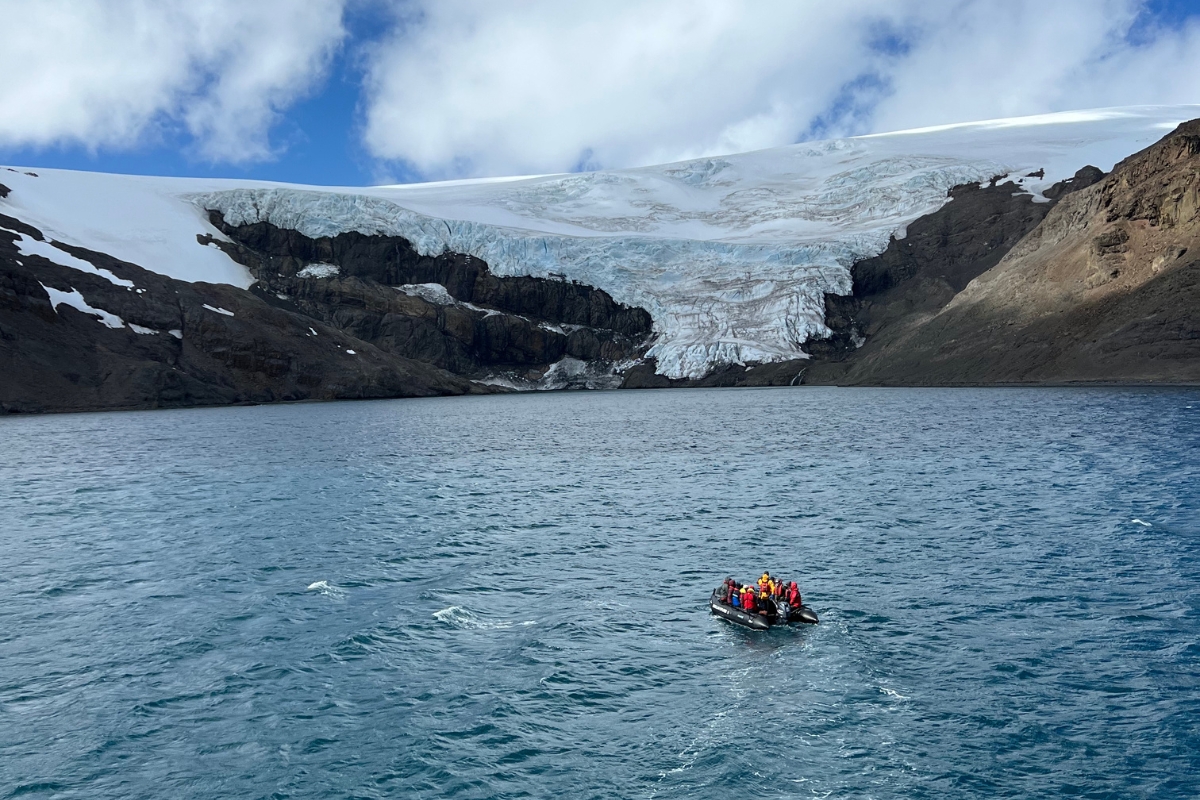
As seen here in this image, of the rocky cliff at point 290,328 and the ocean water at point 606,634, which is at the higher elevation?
the rocky cliff at point 290,328

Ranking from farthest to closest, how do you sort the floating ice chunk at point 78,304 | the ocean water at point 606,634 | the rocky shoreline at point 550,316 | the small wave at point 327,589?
the floating ice chunk at point 78,304 < the rocky shoreline at point 550,316 < the small wave at point 327,589 < the ocean water at point 606,634

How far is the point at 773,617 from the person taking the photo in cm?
2384

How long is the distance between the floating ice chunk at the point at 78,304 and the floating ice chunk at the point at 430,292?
207 ft

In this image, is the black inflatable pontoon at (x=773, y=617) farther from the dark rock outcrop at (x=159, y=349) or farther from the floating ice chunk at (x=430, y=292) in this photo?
the floating ice chunk at (x=430, y=292)

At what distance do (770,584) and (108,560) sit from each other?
24201mm

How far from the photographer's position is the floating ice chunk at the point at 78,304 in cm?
11294

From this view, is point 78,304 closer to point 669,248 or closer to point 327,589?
point 327,589

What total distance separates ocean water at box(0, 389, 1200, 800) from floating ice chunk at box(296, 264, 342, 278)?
120 meters

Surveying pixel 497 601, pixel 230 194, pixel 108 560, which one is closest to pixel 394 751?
pixel 497 601

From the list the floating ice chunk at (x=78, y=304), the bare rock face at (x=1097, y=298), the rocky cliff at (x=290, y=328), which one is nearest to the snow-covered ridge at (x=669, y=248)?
the rocky cliff at (x=290, y=328)

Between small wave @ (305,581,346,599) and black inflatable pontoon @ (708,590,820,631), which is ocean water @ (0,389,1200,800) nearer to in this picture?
small wave @ (305,581,346,599)

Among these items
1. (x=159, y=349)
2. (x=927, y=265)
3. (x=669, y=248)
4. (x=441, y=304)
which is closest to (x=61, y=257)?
(x=159, y=349)

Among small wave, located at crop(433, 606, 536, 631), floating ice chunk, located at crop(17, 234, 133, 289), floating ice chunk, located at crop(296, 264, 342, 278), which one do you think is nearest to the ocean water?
small wave, located at crop(433, 606, 536, 631)

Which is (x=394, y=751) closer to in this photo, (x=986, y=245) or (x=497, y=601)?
(x=497, y=601)
